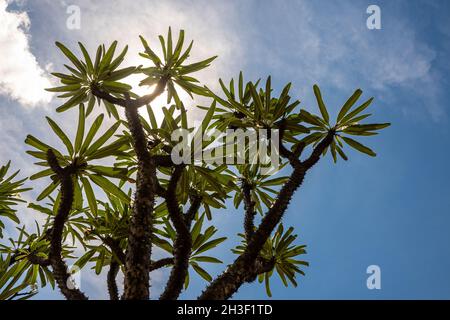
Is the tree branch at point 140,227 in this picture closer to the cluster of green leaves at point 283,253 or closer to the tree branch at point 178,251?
the tree branch at point 178,251

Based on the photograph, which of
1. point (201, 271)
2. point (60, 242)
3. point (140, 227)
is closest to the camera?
point (140, 227)

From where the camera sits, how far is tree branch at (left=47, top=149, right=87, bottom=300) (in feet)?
10.3

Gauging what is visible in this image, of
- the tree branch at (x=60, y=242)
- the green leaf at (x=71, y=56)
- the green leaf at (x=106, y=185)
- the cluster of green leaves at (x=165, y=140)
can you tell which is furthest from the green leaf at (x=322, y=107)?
the tree branch at (x=60, y=242)

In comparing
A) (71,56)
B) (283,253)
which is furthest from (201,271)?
(71,56)

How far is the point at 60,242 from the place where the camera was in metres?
3.35

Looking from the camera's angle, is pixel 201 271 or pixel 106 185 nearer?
pixel 106 185

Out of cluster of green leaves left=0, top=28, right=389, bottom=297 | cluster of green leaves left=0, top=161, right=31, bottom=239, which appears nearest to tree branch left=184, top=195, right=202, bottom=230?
cluster of green leaves left=0, top=28, right=389, bottom=297

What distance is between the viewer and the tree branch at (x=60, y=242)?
3141 millimetres

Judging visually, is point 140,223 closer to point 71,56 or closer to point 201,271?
point 201,271

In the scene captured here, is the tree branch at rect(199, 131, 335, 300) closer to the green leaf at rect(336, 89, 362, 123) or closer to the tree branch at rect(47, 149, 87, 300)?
the tree branch at rect(47, 149, 87, 300)

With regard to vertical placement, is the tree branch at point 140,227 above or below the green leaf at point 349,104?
below
